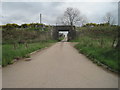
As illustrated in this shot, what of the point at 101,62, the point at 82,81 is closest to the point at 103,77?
the point at 82,81

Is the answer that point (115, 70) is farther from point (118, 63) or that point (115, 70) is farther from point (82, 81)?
point (82, 81)

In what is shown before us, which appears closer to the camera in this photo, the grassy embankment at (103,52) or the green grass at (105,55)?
the green grass at (105,55)

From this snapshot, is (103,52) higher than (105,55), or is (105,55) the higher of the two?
(103,52)

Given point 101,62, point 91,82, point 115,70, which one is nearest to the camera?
point 91,82

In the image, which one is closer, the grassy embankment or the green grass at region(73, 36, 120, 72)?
the green grass at region(73, 36, 120, 72)

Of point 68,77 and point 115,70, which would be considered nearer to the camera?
point 68,77

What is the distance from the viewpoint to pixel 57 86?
3771mm

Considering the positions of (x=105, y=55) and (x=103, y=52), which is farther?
(x=103, y=52)

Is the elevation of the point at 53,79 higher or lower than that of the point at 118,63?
lower

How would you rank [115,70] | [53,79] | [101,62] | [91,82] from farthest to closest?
[101,62] → [115,70] → [53,79] → [91,82]

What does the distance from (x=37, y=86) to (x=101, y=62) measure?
4.11 metres

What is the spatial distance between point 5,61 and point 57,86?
13.4 ft

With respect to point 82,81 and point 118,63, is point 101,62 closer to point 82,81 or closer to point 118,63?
point 118,63

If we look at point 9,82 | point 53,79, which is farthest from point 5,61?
point 53,79
